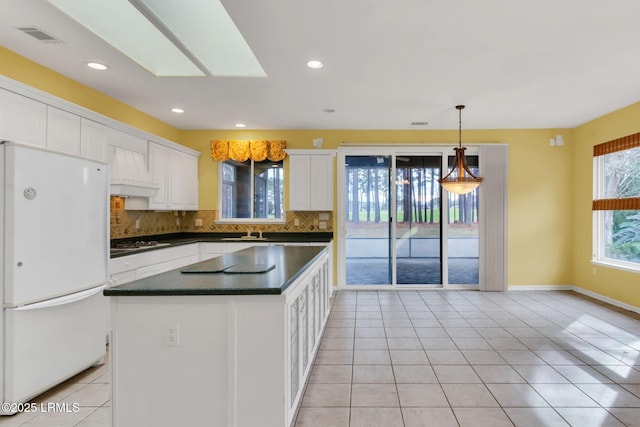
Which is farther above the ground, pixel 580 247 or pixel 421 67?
pixel 421 67

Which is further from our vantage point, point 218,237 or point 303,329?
point 218,237

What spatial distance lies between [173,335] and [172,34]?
2184 mm

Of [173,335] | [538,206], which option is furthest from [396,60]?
[538,206]

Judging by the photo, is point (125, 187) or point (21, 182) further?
point (125, 187)

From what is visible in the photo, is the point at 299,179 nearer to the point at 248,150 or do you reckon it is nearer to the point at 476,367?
the point at 248,150

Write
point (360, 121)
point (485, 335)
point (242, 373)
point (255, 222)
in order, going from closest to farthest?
point (242, 373) < point (485, 335) < point (360, 121) < point (255, 222)

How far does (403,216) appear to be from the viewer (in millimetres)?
5930

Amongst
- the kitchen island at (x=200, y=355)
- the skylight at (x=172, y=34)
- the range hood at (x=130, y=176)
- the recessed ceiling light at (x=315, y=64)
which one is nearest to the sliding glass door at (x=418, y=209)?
the recessed ceiling light at (x=315, y=64)

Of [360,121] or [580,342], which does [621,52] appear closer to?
[580,342]

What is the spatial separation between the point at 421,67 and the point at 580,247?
4.36m

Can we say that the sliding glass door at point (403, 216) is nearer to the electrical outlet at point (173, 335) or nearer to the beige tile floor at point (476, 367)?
the beige tile floor at point (476, 367)

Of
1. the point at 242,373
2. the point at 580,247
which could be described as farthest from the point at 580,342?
the point at 242,373

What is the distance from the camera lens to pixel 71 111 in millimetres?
3164

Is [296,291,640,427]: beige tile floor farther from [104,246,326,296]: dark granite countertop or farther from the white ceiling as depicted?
the white ceiling
